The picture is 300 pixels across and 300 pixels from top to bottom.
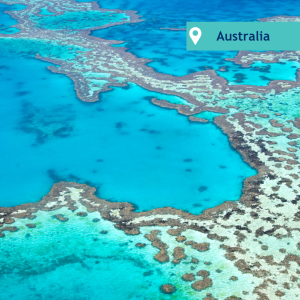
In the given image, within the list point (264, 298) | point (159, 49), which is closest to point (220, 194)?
point (264, 298)

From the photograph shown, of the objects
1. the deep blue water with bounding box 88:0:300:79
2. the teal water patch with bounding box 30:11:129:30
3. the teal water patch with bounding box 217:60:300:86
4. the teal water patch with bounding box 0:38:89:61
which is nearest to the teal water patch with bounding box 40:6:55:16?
the teal water patch with bounding box 30:11:129:30

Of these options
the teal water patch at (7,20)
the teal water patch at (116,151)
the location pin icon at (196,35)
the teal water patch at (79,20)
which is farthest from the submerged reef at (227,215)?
the teal water patch at (7,20)

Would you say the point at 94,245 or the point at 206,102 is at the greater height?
the point at 206,102

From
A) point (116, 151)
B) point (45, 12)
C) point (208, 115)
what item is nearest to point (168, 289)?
point (116, 151)

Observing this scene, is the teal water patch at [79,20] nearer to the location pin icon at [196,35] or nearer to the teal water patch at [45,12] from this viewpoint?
the teal water patch at [45,12]

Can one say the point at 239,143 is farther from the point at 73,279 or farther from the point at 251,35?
the point at 251,35

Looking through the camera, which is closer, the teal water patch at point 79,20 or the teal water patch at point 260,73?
the teal water patch at point 260,73

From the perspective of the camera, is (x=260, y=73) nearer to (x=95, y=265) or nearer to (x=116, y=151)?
(x=116, y=151)
